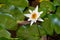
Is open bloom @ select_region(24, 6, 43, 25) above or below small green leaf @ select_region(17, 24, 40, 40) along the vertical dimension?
above

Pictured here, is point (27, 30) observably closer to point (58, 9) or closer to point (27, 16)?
point (27, 16)

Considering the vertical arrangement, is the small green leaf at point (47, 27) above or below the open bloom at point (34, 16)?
below

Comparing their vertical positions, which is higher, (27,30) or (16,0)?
(16,0)

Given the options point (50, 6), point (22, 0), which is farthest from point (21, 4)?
point (50, 6)

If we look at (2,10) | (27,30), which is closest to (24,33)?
(27,30)

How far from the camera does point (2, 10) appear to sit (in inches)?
28.7

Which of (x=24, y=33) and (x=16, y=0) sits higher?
(x=16, y=0)

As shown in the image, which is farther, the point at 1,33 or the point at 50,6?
the point at 50,6

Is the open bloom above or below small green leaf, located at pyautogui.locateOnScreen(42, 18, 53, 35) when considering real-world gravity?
above

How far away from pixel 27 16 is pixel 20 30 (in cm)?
6

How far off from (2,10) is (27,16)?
11 centimetres

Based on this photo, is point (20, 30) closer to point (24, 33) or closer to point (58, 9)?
point (24, 33)

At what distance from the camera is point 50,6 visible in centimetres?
75

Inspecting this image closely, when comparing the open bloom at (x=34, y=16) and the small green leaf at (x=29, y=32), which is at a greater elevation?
the open bloom at (x=34, y=16)
